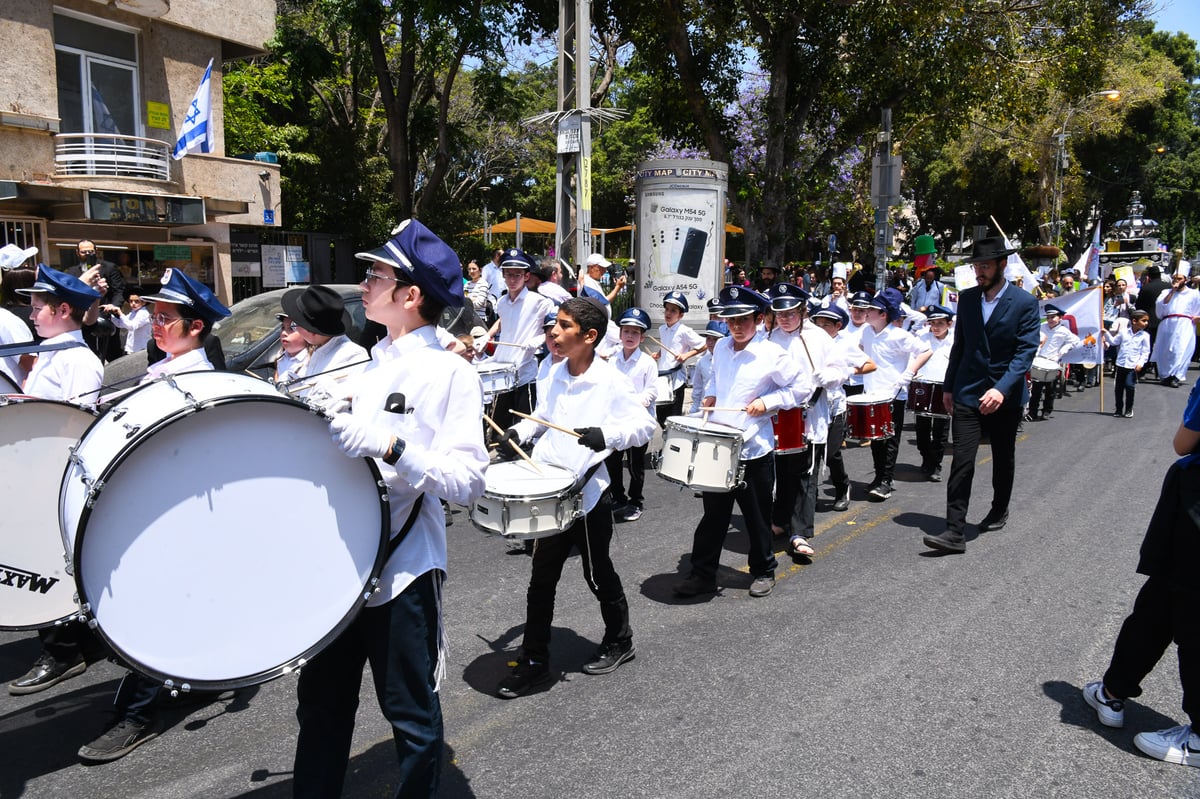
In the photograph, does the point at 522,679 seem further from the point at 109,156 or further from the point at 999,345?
the point at 109,156

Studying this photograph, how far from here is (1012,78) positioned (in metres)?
17.3

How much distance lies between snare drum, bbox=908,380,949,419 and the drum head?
23.3 feet

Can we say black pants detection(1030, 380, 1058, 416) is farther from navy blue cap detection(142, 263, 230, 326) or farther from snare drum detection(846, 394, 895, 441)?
navy blue cap detection(142, 263, 230, 326)

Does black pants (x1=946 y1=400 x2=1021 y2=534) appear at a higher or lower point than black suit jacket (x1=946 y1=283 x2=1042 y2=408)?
lower

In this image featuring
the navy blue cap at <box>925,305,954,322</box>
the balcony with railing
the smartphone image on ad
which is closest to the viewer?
the navy blue cap at <box>925,305,954,322</box>

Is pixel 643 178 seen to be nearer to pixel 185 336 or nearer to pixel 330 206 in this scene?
pixel 185 336

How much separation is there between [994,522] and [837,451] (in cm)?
137

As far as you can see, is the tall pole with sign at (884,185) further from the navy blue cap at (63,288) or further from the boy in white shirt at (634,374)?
the navy blue cap at (63,288)

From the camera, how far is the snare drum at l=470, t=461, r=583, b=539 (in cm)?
392

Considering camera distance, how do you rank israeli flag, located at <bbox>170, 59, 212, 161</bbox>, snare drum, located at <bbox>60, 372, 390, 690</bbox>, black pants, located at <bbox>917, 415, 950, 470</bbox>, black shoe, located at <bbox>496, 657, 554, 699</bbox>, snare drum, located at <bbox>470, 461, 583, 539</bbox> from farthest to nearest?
israeli flag, located at <bbox>170, 59, 212, 161</bbox>
black pants, located at <bbox>917, 415, 950, 470</bbox>
black shoe, located at <bbox>496, 657, 554, 699</bbox>
snare drum, located at <bbox>470, 461, 583, 539</bbox>
snare drum, located at <bbox>60, 372, 390, 690</bbox>

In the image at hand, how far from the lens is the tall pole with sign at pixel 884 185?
15.5 meters

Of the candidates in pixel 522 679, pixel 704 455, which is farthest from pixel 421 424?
pixel 704 455

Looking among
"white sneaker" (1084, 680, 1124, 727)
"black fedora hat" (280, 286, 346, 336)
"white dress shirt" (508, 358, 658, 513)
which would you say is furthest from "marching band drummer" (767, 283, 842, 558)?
"black fedora hat" (280, 286, 346, 336)

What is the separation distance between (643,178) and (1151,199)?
4374 cm
